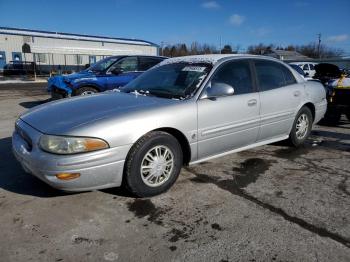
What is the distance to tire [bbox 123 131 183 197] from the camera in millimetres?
3277

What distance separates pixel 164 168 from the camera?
356cm

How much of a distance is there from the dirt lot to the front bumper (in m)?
0.30

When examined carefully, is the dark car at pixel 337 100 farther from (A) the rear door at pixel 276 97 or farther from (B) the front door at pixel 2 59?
(B) the front door at pixel 2 59

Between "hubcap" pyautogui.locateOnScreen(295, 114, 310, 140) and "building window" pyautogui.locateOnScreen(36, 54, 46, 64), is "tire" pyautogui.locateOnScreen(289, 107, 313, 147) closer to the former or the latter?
"hubcap" pyautogui.locateOnScreen(295, 114, 310, 140)

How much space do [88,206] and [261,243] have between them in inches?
66.6

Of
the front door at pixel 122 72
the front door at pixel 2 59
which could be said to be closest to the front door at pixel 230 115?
the front door at pixel 122 72

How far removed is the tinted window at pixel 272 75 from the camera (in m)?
4.62

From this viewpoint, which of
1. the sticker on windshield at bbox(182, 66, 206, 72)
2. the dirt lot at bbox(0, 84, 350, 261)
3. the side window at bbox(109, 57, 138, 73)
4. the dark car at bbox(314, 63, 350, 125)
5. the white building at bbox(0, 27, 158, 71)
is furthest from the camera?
the white building at bbox(0, 27, 158, 71)

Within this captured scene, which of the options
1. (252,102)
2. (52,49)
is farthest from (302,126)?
(52,49)

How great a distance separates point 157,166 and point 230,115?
3.87 ft

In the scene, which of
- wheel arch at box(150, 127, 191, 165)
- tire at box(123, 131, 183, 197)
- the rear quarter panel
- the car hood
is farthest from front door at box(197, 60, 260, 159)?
the rear quarter panel

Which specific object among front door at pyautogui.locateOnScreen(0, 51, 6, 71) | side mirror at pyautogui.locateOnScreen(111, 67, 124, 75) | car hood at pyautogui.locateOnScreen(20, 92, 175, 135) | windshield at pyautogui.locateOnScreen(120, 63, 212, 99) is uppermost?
front door at pyautogui.locateOnScreen(0, 51, 6, 71)

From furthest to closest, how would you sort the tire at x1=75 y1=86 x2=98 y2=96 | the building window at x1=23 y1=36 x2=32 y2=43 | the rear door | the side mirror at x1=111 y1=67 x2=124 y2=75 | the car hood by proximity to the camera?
the building window at x1=23 y1=36 x2=32 y2=43 → the side mirror at x1=111 y1=67 x2=124 y2=75 → the tire at x1=75 y1=86 x2=98 y2=96 → the rear door → the car hood

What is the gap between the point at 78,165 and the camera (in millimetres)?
2982
